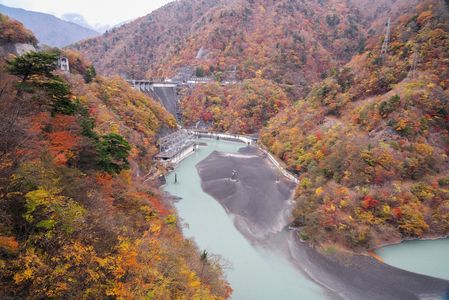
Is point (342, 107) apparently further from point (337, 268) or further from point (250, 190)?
point (337, 268)

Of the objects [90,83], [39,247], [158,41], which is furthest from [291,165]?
[158,41]

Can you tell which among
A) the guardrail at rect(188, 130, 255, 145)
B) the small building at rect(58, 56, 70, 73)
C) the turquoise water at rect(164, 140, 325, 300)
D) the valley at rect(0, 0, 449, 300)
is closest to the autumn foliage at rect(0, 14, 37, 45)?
the valley at rect(0, 0, 449, 300)

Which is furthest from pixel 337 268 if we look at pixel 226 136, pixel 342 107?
pixel 226 136

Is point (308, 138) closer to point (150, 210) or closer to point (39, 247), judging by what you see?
point (150, 210)

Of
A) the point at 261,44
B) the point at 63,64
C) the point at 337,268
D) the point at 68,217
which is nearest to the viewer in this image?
the point at 68,217

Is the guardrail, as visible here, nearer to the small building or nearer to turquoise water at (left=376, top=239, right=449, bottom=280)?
the small building
